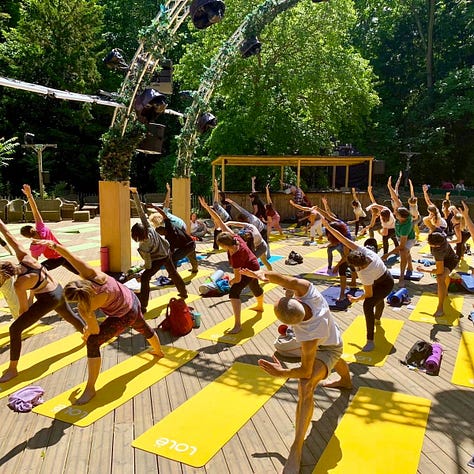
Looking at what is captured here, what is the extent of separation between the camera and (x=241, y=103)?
938 inches

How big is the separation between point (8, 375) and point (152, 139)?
623 centimetres

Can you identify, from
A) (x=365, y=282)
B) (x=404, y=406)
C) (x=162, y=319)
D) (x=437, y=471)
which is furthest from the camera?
(x=162, y=319)

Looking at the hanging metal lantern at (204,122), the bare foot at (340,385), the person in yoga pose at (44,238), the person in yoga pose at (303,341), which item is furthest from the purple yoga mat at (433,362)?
the hanging metal lantern at (204,122)

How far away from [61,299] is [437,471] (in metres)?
4.28

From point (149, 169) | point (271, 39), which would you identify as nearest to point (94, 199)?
point (149, 169)

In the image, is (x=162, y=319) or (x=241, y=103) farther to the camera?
(x=241, y=103)

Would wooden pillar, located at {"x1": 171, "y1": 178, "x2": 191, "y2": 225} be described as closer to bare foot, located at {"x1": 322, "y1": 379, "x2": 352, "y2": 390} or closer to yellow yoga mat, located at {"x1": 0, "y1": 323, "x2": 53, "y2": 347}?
yellow yoga mat, located at {"x1": 0, "y1": 323, "x2": 53, "y2": 347}

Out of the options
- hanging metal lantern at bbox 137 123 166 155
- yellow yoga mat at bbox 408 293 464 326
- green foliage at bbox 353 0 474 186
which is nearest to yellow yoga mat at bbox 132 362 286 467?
yellow yoga mat at bbox 408 293 464 326

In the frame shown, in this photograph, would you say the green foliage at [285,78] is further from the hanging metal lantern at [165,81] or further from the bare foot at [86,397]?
the bare foot at [86,397]

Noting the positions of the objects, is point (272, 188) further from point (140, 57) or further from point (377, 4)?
point (377, 4)

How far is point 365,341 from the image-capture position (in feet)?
21.8

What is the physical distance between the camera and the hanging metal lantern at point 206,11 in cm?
875

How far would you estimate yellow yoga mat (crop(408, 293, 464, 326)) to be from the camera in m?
7.55

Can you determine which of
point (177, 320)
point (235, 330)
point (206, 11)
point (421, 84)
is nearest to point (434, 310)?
point (235, 330)
